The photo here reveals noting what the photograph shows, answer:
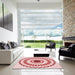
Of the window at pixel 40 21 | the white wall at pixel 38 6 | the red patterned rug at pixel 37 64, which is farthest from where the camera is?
the window at pixel 40 21

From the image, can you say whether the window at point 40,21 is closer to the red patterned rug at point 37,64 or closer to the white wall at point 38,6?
the white wall at point 38,6

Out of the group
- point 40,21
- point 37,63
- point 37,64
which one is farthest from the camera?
point 40,21

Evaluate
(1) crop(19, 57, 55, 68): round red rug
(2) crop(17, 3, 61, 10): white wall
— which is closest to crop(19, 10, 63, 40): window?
(2) crop(17, 3, 61, 10): white wall

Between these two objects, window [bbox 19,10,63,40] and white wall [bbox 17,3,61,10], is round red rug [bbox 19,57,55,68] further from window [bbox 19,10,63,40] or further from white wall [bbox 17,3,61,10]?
white wall [bbox 17,3,61,10]

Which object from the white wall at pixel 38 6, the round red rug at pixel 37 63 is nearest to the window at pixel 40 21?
the white wall at pixel 38 6

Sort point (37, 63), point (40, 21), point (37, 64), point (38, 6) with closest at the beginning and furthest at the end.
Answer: point (37, 64) < point (37, 63) < point (38, 6) < point (40, 21)

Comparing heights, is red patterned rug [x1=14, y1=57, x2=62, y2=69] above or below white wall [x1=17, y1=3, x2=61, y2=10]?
below

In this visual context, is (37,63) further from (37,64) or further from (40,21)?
(40,21)

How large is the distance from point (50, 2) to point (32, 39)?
170 inches

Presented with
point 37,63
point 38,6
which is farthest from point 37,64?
point 38,6

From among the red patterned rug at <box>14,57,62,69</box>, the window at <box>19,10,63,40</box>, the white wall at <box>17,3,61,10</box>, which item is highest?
the white wall at <box>17,3,61,10</box>

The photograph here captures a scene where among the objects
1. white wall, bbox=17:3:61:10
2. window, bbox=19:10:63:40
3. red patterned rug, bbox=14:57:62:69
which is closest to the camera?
red patterned rug, bbox=14:57:62:69

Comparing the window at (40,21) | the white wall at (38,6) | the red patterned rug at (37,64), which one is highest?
the white wall at (38,6)

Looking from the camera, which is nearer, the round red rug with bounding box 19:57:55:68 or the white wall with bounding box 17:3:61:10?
the round red rug with bounding box 19:57:55:68
